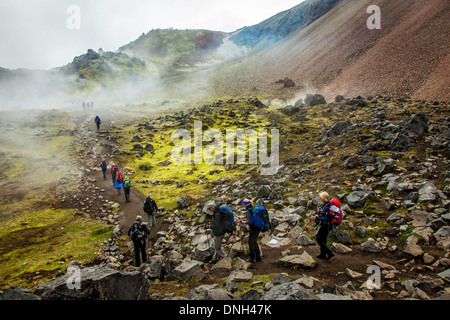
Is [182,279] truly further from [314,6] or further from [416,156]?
[314,6]

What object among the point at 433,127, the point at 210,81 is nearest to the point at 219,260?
the point at 433,127

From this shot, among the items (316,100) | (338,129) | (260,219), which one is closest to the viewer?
(260,219)

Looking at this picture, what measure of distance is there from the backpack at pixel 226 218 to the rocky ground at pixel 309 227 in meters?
1.35

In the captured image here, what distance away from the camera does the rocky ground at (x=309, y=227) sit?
752 centimetres

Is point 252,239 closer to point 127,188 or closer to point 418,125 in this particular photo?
point 127,188

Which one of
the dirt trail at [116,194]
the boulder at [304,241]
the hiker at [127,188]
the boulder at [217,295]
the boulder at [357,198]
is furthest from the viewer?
the hiker at [127,188]

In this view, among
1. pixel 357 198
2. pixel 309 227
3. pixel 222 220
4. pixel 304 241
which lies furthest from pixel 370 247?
pixel 222 220

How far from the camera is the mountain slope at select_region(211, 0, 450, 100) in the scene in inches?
1780

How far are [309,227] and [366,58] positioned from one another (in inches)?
2670

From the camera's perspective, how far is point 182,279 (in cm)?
997

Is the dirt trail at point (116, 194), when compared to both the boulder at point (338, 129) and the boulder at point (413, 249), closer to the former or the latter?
the boulder at point (413, 249)

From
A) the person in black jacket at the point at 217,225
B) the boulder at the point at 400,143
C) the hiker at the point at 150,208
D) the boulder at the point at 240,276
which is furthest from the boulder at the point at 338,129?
the boulder at the point at 240,276

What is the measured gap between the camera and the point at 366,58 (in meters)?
63.8
